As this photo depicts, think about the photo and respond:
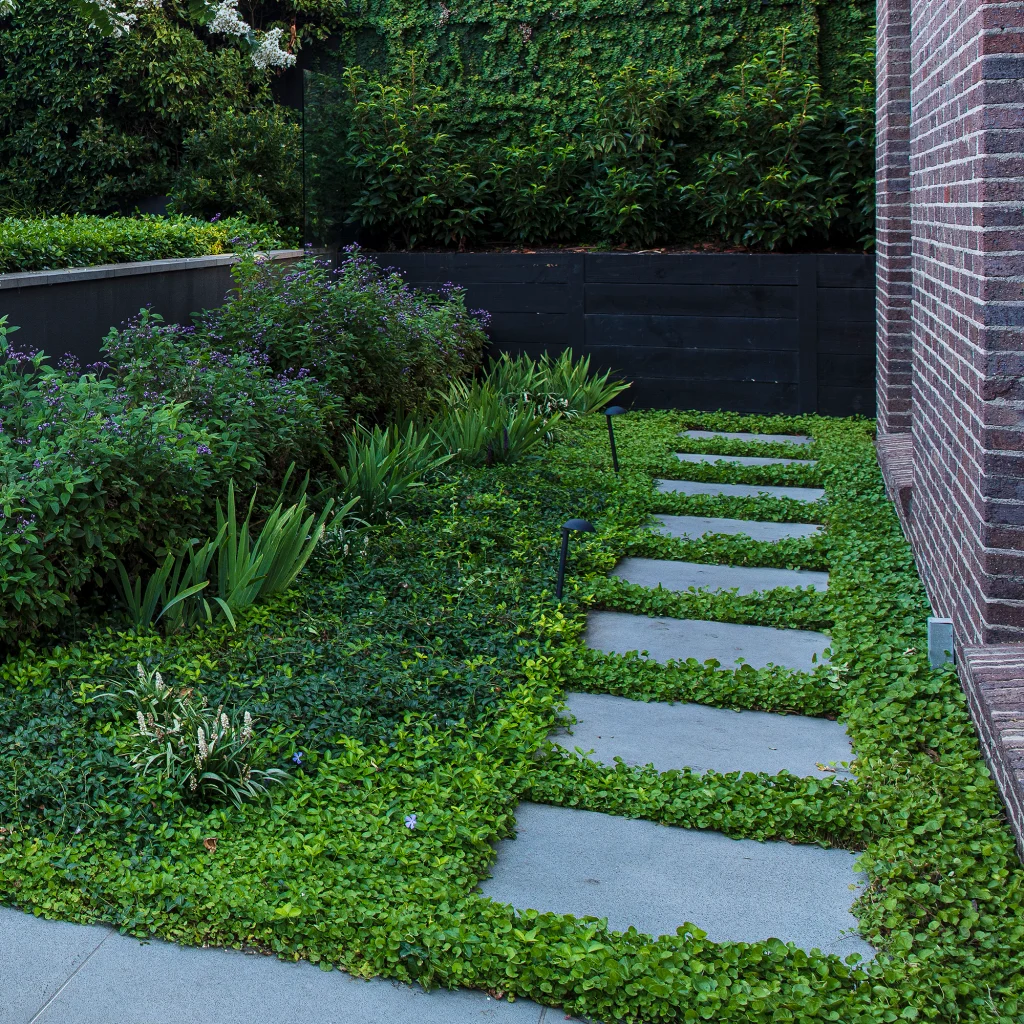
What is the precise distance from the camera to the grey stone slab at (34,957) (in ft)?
7.38

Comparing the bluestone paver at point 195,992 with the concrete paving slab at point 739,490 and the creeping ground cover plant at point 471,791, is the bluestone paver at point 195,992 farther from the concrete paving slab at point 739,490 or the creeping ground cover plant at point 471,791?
the concrete paving slab at point 739,490

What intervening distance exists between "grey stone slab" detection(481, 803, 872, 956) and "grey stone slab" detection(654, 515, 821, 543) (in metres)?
2.65

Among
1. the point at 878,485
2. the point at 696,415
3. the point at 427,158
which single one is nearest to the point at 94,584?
the point at 878,485

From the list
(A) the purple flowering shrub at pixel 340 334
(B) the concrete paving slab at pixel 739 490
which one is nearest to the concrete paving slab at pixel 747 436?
(B) the concrete paving slab at pixel 739 490

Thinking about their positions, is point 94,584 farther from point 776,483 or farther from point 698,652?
point 776,483

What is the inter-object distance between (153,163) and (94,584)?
315 inches

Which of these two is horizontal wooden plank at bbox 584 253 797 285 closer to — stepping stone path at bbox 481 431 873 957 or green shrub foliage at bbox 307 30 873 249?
green shrub foliage at bbox 307 30 873 249

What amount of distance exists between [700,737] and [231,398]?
265cm

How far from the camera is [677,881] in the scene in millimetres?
2646

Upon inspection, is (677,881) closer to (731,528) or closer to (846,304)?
(731,528)

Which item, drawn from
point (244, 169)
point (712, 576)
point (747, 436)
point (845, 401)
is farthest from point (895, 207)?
point (244, 169)

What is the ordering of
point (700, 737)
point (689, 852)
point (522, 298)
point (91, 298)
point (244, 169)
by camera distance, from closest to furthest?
point (689, 852)
point (700, 737)
point (91, 298)
point (522, 298)
point (244, 169)

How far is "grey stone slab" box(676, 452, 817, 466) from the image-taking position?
6.89 m

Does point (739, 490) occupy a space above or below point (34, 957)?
above
